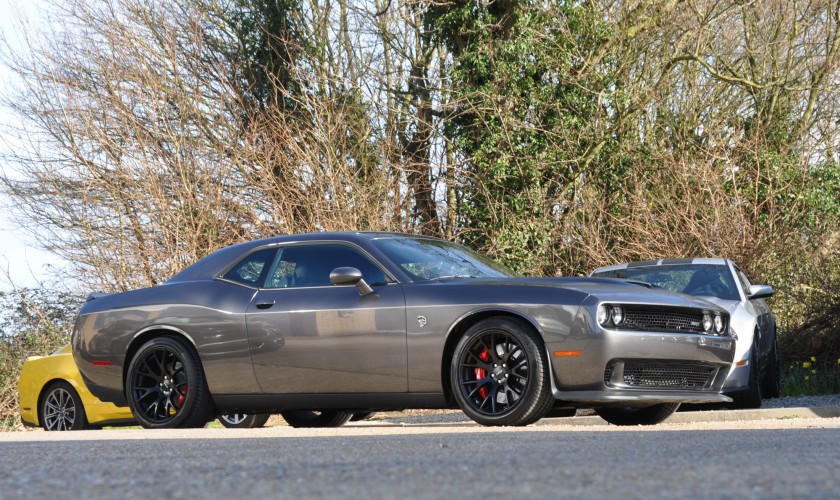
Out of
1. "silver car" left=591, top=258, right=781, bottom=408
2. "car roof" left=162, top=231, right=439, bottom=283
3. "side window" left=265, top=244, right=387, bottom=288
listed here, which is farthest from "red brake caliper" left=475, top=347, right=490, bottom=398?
"silver car" left=591, top=258, right=781, bottom=408

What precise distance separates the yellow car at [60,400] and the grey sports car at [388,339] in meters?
2.59

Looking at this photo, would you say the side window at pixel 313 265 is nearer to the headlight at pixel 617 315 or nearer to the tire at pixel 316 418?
the headlight at pixel 617 315

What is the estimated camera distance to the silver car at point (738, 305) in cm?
1123

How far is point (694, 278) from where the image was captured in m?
12.5

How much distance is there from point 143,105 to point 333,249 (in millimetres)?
12924

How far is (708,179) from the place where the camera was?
18.5 m

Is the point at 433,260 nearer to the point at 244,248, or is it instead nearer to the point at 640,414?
the point at 244,248

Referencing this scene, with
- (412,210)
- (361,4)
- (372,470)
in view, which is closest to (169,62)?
(361,4)

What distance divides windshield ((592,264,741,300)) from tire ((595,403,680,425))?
2.59m

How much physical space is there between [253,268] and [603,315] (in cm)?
295

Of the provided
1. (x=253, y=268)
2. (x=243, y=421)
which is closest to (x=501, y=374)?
(x=253, y=268)

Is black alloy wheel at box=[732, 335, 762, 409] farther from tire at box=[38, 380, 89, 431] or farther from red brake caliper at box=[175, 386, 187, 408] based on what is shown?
tire at box=[38, 380, 89, 431]

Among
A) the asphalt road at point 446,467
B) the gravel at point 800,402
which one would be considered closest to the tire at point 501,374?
the asphalt road at point 446,467

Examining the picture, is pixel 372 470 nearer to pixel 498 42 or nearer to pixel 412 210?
pixel 412 210
